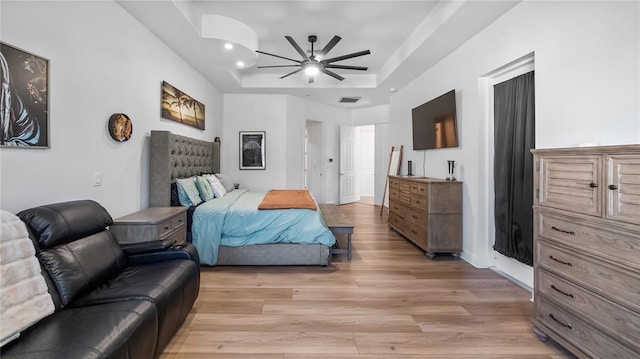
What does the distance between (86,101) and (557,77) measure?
12.9 ft

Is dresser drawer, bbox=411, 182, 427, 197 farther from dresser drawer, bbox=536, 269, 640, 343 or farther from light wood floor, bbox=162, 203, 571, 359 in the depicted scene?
dresser drawer, bbox=536, 269, 640, 343

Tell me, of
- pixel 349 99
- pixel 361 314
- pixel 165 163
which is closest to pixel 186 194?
pixel 165 163

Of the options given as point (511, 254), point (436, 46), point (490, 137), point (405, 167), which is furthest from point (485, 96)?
point (405, 167)

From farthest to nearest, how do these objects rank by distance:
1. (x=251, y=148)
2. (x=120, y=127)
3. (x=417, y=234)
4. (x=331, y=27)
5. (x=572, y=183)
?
(x=251, y=148), (x=417, y=234), (x=331, y=27), (x=120, y=127), (x=572, y=183)

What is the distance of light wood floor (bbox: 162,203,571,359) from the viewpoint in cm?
199

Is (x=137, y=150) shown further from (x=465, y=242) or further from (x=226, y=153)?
(x=465, y=242)

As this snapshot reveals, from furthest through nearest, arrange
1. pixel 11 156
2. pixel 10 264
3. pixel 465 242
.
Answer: pixel 465 242 → pixel 11 156 → pixel 10 264

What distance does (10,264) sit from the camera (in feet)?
4.57

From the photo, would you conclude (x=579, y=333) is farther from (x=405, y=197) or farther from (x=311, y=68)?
(x=311, y=68)

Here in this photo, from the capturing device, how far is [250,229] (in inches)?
135

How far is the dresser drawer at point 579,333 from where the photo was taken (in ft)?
5.17

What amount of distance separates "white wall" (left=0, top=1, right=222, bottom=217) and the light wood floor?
1372mm

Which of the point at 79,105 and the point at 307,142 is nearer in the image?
the point at 79,105

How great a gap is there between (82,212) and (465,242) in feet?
13.2
